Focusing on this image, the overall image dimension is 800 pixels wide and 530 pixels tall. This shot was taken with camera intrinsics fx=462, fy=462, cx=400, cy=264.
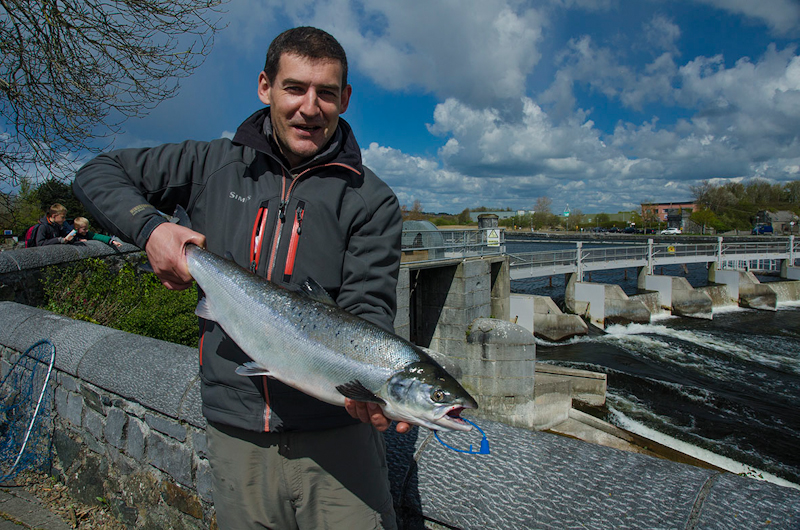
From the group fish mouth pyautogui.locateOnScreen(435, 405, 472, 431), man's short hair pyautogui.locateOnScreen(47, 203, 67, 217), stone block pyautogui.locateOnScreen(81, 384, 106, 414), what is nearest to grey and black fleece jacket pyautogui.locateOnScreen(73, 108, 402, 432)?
fish mouth pyautogui.locateOnScreen(435, 405, 472, 431)

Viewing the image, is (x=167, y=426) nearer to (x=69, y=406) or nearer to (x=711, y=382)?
(x=69, y=406)

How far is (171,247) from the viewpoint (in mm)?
1896

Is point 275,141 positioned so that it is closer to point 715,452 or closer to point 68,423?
point 68,423

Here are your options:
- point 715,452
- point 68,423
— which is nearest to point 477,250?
point 715,452

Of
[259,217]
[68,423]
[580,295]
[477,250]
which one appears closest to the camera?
[259,217]

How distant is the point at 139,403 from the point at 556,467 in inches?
111

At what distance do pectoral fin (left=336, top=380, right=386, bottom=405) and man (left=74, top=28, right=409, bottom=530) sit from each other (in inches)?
11.3

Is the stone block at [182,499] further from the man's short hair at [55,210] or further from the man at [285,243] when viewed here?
the man's short hair at [55,210]

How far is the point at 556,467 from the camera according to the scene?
215 cm

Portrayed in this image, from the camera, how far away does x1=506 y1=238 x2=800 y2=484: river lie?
15.5m

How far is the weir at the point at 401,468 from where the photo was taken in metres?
1.88

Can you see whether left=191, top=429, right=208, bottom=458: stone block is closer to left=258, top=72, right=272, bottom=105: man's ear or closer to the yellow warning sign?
left=258, top=72, right=272, bottom=105: man's ear

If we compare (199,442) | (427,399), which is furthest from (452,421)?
(199,442)

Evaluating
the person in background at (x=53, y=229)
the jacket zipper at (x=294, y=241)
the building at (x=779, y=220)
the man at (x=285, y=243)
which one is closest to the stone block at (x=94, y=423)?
the man at (x=285, y=243)
